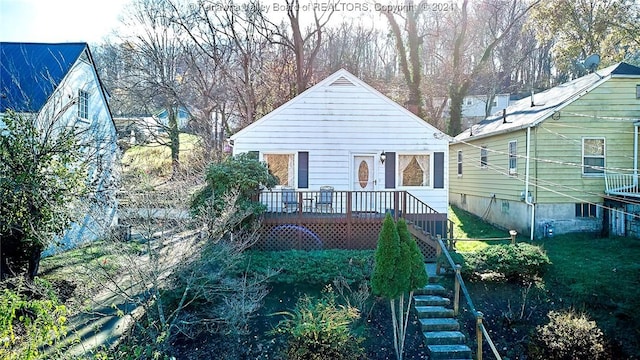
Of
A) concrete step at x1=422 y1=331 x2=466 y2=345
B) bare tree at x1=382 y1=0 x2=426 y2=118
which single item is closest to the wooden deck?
concrete step at x1=422 y1=331 x2=466 y2=345

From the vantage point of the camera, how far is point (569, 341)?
734 cm

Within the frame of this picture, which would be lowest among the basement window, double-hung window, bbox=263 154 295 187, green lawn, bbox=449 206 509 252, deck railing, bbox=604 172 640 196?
green lawn, bbox=449 206 509 252

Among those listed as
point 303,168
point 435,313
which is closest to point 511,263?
point 435,313

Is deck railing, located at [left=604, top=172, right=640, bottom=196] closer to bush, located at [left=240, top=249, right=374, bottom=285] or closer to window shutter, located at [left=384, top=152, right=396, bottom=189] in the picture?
window shutter, located at [left=384, top=152, right=396, bottom=189]

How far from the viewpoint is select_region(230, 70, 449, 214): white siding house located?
13102 mm

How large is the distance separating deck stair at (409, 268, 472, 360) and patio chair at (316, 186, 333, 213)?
150 inches

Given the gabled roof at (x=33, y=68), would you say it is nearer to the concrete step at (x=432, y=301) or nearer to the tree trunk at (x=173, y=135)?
the tree trunk at (x=173, y=135)

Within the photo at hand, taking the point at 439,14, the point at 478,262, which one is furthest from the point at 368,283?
the point at 439,14

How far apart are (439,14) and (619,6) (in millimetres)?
9286

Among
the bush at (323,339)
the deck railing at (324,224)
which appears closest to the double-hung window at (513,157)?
the deck railing at (324,224)

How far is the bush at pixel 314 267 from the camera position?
902 centimetres

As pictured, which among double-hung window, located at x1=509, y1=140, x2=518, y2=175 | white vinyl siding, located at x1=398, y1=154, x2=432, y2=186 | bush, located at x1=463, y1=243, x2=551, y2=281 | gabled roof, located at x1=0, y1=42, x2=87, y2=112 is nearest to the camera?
bush, located at x1=463, y1=243, x2=551, y2=281

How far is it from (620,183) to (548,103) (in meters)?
3.56

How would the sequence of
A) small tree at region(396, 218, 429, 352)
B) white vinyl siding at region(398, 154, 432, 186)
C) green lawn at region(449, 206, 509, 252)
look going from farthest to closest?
1. green lawn at region(449, 206, 509, 252)
2. white vinyl siding at region(398, 154, 432, 186)
3. small tree at region(396, 218, 429, 352)
